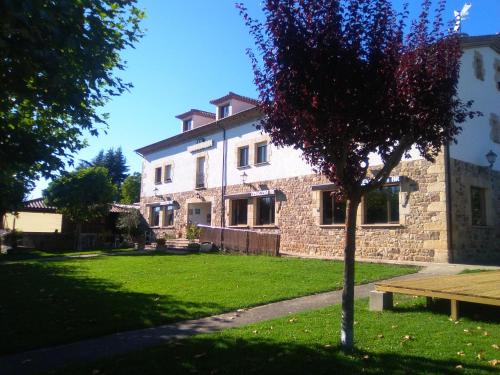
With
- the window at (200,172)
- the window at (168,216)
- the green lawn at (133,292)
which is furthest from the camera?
the window at (168,216)

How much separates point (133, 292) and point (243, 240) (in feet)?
35.7

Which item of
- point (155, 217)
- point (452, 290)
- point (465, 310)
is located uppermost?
point (155, 217)

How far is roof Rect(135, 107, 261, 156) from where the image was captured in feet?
75.4

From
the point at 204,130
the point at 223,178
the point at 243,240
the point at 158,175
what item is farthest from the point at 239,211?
the point at 158,175

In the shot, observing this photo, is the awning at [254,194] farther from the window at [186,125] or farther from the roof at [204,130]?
the window at [186,125]

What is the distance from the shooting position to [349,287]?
4.93 metres

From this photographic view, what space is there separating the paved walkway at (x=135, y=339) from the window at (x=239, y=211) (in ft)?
49.5

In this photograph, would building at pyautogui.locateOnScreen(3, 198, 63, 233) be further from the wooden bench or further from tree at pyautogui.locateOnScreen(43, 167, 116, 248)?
the wooden bench

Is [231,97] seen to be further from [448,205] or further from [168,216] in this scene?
[448,205]

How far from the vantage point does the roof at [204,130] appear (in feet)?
75.4

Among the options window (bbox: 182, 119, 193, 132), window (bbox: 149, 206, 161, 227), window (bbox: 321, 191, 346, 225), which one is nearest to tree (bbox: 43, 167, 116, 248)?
window (bbox: 149, 206, 161, 227)

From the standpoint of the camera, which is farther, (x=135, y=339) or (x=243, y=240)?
(x=243, y=240)

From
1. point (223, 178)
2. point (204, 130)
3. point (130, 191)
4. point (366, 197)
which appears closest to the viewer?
point (366, 197)

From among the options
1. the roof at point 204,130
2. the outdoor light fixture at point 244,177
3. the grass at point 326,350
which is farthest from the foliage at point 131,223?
the grass at point 326,350
